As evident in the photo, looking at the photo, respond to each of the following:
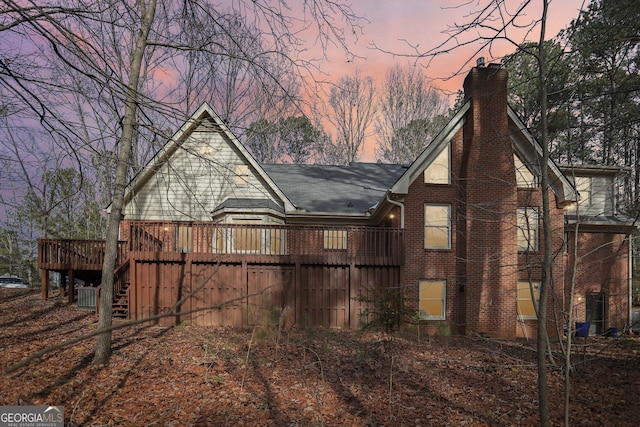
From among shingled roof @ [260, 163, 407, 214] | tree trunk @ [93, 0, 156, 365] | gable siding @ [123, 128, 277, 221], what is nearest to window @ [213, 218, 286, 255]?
gable siding @ [123, 128, 277, 221]

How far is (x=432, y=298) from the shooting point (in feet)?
45.3

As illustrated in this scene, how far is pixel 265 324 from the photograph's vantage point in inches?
448

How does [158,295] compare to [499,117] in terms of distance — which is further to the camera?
[499,117]

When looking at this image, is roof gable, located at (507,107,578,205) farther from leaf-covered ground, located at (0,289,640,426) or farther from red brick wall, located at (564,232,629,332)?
leaf-covered ground, located at (0,289,640,426)

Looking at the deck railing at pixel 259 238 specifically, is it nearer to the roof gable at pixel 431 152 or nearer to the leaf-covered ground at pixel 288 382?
the roof gable at pixel 431 152

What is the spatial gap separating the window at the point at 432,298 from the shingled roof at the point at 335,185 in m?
4.09

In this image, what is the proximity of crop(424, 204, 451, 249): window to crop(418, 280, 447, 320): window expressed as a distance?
4.27 ft

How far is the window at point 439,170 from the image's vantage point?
45.8 feet

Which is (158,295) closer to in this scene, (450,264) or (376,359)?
(376,359)

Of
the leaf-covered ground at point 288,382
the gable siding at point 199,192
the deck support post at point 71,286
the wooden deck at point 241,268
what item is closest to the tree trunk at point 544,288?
the leaf-covered ground at point 288,382

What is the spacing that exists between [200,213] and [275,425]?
11111 millimetres

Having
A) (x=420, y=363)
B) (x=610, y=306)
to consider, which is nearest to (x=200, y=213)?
(x=420, y=363)

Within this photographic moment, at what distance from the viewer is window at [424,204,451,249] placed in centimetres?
1392

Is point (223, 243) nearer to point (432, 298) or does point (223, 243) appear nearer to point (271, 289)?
point (271, 289)
